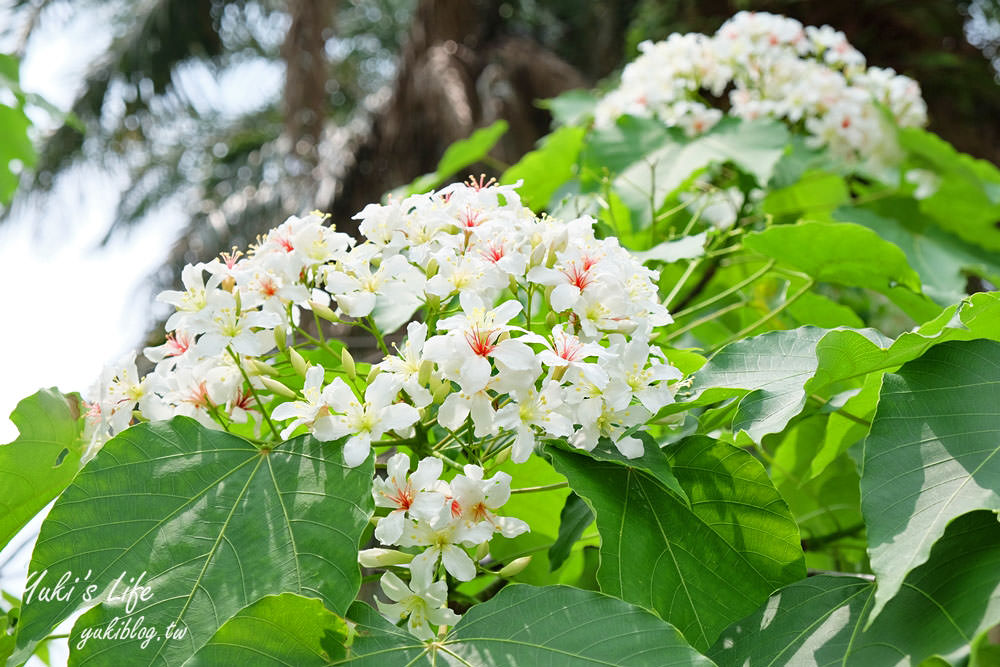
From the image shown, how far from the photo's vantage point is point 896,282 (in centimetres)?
101

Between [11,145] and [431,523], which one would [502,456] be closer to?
[431,523]

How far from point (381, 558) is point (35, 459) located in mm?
354

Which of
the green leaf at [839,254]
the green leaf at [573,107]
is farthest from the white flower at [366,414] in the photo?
the green leaf at [573,107]

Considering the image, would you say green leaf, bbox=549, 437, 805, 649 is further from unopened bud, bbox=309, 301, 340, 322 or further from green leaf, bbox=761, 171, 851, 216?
green leaf, bbox=761, 171, 851, 216

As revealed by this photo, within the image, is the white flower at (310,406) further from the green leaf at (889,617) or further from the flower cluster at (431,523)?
the green leaf at (889,617)

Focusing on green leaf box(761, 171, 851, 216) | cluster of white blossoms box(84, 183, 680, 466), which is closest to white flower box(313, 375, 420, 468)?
cluster of white blossoms box(84, 183, 680, 466)

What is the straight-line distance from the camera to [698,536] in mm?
668

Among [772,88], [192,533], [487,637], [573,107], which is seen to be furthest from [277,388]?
[573,107]

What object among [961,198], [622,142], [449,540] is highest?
[449,540]

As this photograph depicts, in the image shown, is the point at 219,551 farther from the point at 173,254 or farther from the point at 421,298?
the point at 173,254

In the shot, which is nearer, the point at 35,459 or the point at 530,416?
the point at 530,416

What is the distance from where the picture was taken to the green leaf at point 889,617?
0.54 meters

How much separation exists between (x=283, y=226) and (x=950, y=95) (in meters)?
4.54

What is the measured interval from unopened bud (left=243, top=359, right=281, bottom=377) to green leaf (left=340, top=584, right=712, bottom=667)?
0.21 metres
